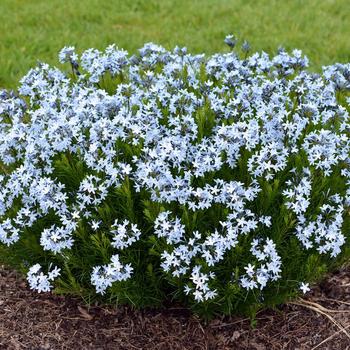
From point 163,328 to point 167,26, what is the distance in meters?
5.79

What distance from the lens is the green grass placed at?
7957mm

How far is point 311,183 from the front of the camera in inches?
135

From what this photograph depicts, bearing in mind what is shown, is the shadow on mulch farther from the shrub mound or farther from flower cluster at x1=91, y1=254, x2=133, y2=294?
flower cluster at x1=91, y1=254, x2=133, y2=294

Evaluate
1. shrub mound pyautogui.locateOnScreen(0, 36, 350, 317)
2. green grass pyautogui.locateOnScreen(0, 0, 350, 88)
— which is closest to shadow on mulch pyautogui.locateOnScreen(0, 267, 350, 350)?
shrub mound pyautogui.locateOnScreen(0, 36, 350, 317)

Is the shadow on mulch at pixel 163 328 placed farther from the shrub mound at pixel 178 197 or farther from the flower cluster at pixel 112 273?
the flower cluster at pixel 112 273

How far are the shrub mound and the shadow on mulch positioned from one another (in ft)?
0.50

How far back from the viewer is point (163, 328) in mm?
3660

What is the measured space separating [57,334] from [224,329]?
962 millimetres

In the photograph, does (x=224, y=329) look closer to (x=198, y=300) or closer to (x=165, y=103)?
(x=198, y=300)

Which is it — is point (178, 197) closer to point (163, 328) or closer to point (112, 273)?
point (112, 273)

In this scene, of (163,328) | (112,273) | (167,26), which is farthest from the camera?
(167,26)

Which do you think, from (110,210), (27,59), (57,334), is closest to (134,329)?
(57,334)

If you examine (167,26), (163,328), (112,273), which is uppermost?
(112,273)

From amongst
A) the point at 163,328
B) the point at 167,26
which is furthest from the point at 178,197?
the point at 167,26
